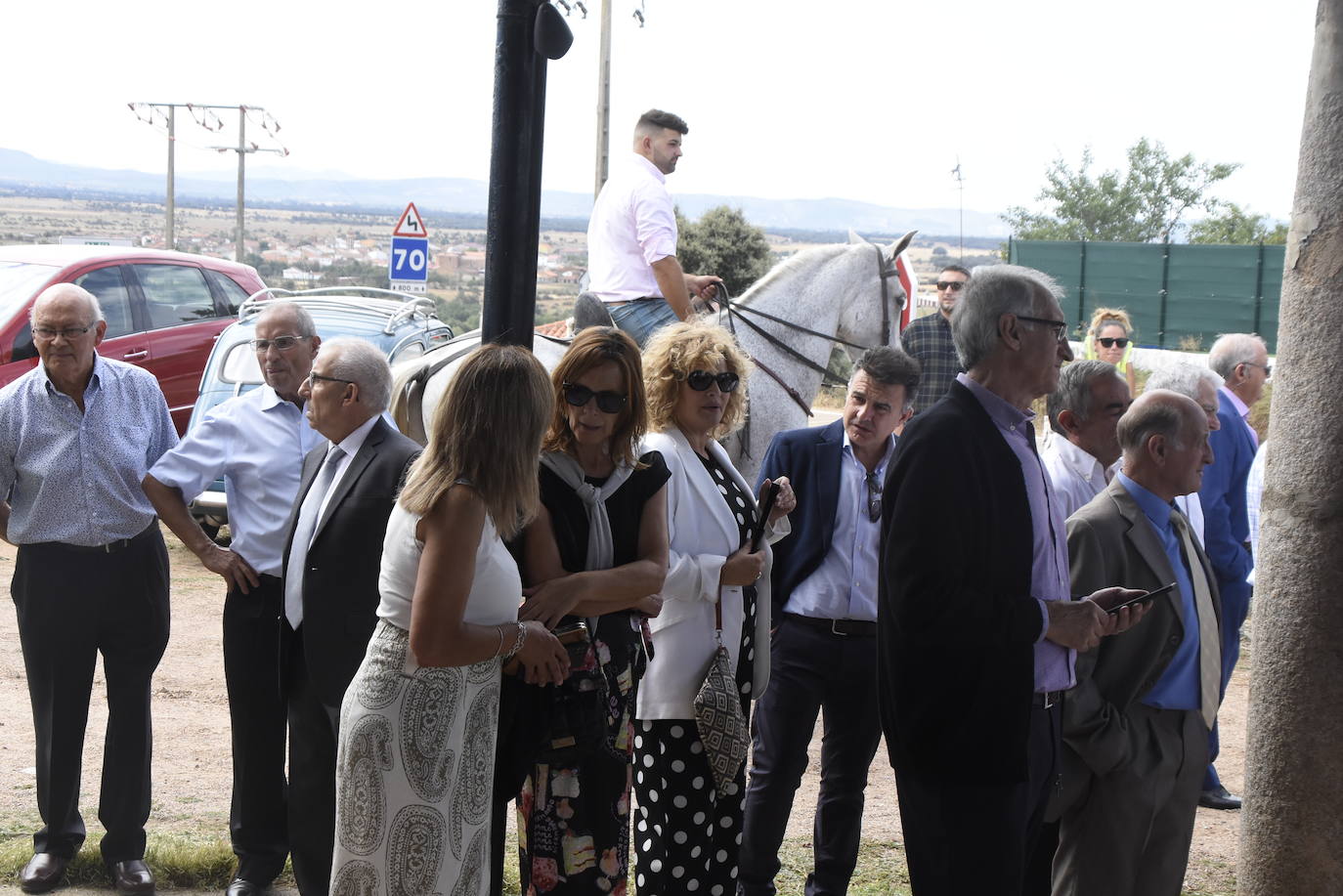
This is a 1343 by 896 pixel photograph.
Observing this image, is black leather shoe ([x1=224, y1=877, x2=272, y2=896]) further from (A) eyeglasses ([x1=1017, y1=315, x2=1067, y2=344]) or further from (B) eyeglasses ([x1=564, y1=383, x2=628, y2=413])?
(A) eyeglasses ([x1=1017, y1=315, x2=1067, y2=344])

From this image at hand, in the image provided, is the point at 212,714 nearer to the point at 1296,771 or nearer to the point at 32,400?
the point at 32,400

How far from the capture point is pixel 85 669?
484 cm

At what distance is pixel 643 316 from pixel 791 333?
1214 mm

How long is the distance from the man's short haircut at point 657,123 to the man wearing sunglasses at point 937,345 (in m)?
2.15

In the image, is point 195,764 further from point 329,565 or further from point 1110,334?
point 1110,334

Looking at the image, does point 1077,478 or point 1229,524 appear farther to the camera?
point 1229,524

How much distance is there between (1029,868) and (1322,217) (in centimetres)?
209

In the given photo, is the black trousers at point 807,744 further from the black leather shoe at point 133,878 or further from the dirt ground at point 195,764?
the black leather shoe at point 133,878

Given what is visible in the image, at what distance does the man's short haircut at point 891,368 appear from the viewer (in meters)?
Answer: 4.66

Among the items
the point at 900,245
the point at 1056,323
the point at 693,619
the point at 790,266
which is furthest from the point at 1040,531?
the point at 900,245

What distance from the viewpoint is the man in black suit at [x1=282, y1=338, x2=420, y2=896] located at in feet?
13.5

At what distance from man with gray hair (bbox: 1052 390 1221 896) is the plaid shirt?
475cm

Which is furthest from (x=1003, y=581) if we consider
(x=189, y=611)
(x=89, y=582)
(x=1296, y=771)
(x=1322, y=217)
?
(x=189, y=611)

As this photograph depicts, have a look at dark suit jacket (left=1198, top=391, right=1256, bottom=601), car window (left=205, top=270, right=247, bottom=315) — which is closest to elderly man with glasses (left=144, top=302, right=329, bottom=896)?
dark suit jacket (left=1198, top=391, right=1256, bottom=601)
